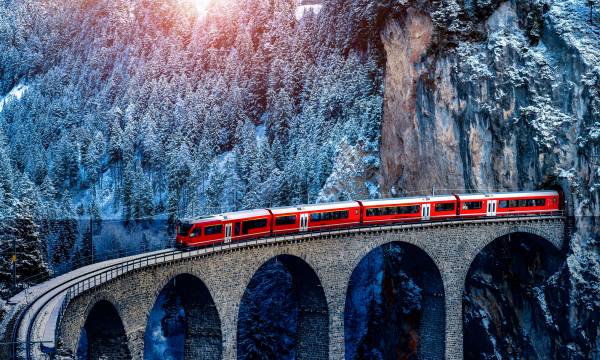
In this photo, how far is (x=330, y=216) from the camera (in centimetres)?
5375

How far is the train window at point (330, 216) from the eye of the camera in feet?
174

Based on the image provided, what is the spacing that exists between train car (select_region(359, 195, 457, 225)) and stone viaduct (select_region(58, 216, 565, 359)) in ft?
4.92

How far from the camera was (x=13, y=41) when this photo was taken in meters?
173

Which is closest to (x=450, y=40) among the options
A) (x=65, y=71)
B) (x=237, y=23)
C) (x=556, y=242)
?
(x=556, y=242)

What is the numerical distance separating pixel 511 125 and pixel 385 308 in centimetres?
2101

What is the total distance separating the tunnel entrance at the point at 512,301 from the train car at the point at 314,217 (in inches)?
570

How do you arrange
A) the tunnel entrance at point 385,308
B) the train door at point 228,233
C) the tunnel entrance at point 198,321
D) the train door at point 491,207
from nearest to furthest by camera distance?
1. the tunnel entrance at point 198,321
2. the train door at point 228,233
3. the train door at point 491,207
4. the tunnel entrance at point 385,308

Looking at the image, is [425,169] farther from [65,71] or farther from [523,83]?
[65,71]

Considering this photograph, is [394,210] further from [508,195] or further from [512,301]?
[512,301]

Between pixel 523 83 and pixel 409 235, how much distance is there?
19082 mm

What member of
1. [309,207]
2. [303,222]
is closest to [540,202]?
[309,207]

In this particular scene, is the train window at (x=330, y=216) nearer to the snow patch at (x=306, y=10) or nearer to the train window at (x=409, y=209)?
the train window at (x=409, y=209)

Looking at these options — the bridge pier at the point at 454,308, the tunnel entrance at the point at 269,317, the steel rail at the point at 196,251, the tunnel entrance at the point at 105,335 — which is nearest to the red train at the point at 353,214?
the steel rail at the point at 196,251

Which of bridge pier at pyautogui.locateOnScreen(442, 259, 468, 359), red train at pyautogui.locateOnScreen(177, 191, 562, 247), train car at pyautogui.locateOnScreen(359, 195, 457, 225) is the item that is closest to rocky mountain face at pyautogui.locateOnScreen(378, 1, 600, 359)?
red train at pyautogui.locateOnScreen(177, 191, 562, 247)
